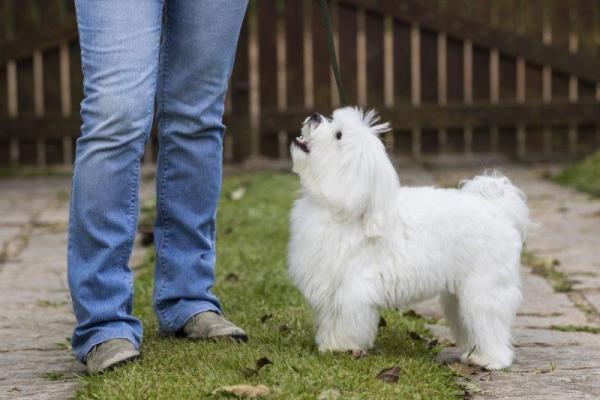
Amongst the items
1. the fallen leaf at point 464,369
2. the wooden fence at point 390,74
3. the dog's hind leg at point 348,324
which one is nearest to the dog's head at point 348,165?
the dog's hind leg at point 348,324

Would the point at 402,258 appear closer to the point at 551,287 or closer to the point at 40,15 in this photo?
the point at 551,287

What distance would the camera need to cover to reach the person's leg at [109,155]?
316cm

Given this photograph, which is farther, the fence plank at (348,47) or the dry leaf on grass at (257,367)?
the fence plank at (348,47)

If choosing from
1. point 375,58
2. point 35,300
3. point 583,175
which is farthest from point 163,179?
point 375,58

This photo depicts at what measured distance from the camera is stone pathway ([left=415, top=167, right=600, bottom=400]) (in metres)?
3.17

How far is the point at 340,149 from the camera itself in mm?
3244

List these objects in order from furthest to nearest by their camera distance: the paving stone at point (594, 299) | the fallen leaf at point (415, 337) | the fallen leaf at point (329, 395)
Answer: the paving stone at point (594, 299), the fallen leaf at point (415, 337), the fallen leaf at point (329, 395)

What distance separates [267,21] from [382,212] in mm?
6260

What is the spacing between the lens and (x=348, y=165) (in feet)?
10.5

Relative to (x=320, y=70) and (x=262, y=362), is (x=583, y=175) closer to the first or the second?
(x=320, y=70)

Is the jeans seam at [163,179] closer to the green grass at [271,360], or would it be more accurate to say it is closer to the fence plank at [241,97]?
the green grass at [271,360]

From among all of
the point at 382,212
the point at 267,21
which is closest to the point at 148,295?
the point at 382,212

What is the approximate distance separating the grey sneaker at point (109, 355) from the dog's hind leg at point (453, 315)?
3.12 ft

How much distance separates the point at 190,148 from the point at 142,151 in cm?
33
